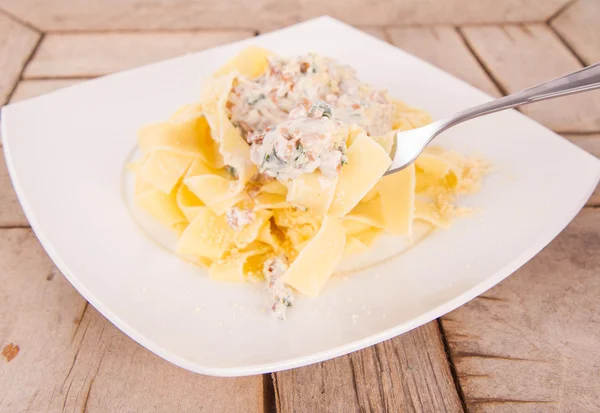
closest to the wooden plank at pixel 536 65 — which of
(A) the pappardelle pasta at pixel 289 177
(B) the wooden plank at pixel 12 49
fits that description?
(A) the pappardelle pasta at pixel 289 177

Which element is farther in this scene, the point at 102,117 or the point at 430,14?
the point at 430,14

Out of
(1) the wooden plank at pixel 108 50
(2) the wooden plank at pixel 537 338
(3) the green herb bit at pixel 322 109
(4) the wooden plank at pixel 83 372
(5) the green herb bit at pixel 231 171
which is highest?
(3) the green herb bit at pixel 322 109

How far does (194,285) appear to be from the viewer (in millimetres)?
1840

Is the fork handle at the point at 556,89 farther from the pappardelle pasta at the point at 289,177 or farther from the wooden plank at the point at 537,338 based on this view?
the wooden plank at the point at 537,338

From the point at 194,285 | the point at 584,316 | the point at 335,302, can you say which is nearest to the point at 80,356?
the point at 194,285

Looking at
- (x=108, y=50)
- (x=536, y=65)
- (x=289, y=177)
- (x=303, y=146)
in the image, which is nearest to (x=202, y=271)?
(x=289, y=177)

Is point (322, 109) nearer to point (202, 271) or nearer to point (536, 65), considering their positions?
point (202, 271)

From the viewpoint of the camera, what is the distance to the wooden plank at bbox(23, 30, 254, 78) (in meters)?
3.04

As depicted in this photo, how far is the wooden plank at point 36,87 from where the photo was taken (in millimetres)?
2863

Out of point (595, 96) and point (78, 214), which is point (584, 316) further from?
point (78, 214)

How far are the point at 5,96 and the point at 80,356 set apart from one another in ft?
5.81

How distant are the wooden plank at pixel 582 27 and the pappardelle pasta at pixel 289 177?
5.22 feet

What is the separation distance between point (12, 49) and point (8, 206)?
4.36 ft

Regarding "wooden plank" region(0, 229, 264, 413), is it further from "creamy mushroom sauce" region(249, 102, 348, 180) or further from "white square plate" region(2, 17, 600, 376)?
"creamy mushroom sauce" region(249, 102, 348, 180)
